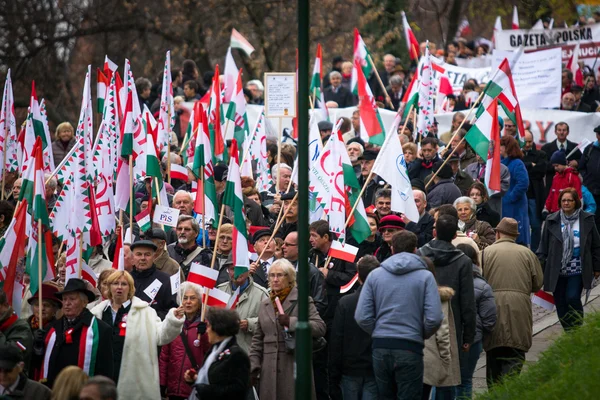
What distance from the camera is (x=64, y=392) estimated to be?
8.52 m

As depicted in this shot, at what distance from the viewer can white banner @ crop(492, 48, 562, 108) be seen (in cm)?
2234

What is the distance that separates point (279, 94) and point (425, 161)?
6.89 ft

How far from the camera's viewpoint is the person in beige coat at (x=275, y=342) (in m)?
10.7

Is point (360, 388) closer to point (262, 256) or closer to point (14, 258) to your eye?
point (262, 256)

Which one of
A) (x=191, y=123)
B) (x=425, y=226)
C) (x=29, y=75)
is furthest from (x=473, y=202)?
(x=29, y=75)

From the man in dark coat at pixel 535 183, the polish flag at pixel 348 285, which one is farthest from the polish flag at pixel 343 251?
the man in dark coat at pixel 535 183

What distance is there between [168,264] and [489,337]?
10.3 ft

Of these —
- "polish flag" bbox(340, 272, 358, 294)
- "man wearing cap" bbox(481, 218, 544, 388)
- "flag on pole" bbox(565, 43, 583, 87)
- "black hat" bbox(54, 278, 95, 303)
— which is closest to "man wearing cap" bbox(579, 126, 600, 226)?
"flag on pole" bbox(565, 43, 583, 87)

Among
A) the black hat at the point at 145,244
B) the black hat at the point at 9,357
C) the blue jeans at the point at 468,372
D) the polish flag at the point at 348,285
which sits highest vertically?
the black hat at the point at 145,244

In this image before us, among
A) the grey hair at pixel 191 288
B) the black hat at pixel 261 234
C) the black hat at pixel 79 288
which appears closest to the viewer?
the black hat at pixel 79 288

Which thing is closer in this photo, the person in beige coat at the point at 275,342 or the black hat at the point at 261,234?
the person in beige coat at the point at 275,342

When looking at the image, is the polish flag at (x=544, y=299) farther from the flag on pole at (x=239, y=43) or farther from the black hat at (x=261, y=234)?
the flag on pole at (x=239, y=43)

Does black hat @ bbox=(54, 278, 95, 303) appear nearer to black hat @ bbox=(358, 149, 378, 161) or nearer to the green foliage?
the green foliage

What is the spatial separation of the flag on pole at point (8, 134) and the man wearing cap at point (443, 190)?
528 centimetres
